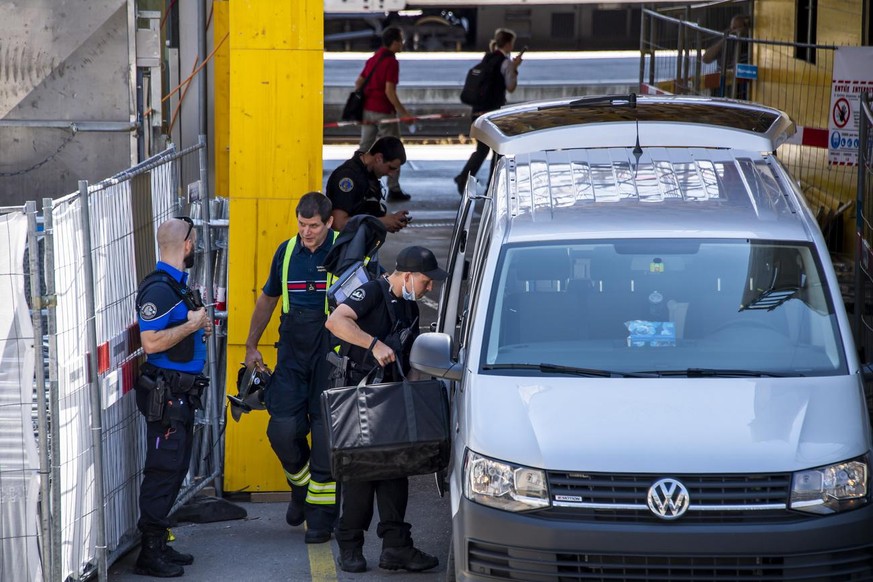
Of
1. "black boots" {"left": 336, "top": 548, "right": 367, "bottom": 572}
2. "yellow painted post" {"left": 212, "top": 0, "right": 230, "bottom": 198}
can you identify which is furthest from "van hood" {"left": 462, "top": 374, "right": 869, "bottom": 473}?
"yellow painted post" {"left": 212, "top": 0, "right": 230, "bottom": 198}

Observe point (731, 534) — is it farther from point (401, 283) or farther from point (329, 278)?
point (329, 278)

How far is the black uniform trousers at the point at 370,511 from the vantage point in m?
6.31

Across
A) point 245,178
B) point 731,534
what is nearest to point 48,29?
point 245,178

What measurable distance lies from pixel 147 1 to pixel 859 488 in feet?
21.8

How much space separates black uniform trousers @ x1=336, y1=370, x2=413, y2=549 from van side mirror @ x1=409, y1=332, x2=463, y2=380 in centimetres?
93

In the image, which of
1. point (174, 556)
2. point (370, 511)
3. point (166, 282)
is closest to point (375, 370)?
A: point (370, 511)

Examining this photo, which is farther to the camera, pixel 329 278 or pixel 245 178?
pixel 245 178

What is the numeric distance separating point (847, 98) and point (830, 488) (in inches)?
240

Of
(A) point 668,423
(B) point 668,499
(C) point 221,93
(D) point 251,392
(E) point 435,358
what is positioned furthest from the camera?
(C) point 221,93

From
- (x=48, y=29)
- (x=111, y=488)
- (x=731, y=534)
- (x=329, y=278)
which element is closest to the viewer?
(x=731, y=534)

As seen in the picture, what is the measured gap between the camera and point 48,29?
29.9 feet

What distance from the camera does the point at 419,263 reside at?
6.06m

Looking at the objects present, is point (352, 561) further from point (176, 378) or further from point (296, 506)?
point (176, 378)

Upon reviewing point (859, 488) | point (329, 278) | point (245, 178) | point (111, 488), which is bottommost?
point (111, 488)
